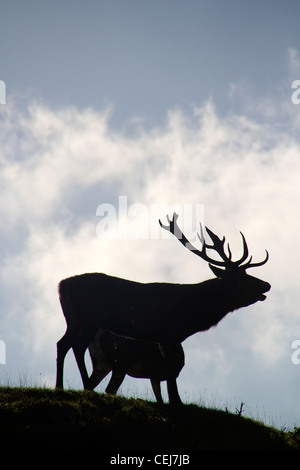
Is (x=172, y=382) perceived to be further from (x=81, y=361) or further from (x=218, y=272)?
(x=218, y=272)

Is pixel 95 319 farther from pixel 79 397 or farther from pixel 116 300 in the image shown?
pixel 79 397

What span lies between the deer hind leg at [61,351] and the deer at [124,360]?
219 cm

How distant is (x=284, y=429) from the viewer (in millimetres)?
10664

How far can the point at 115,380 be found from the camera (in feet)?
43.8

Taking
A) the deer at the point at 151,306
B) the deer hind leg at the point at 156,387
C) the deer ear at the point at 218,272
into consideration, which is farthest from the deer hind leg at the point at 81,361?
the deer ear at the point at 218,272

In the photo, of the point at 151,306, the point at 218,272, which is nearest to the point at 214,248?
the point at 218,272

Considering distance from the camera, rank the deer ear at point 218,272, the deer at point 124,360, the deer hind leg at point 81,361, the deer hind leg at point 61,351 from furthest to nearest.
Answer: the deer at point 124,360
the deer ear at point 218,272
the deer hind leg at point 81,361
the deer hind leg at point 61,351

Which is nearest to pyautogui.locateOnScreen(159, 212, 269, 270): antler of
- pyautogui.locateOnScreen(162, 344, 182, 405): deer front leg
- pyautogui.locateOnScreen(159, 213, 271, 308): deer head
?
pyautogui.locateOnScreen(159, 213, 271, 308): deer head

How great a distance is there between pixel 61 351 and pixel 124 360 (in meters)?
2.62

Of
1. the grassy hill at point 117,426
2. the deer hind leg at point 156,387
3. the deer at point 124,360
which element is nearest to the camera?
the grassy hill at point 117,426

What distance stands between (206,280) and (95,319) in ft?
9.01

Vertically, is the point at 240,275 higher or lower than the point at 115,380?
higher

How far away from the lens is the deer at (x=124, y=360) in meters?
13.5

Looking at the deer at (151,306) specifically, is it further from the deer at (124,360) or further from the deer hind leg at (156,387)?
the deer hind leg at (156,387)
